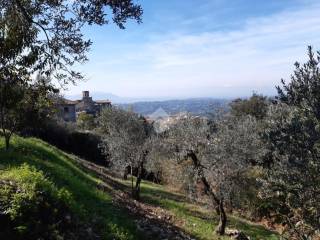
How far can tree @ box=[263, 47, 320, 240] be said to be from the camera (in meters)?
9.23

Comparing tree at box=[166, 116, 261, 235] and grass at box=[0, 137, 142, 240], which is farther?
tree at box=[166, 116, 261, 235]

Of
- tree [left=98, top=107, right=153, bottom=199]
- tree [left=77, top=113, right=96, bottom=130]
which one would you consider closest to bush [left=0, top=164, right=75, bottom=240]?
tree [left=98, top=107, right=153, bottom=199]

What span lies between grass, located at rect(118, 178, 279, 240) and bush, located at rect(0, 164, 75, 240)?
10644mm

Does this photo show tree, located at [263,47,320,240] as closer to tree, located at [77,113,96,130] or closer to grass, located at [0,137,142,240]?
grass, located at [0,137,142,240]

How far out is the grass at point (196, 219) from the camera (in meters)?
25.1

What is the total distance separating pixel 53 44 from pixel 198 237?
12.3 meters

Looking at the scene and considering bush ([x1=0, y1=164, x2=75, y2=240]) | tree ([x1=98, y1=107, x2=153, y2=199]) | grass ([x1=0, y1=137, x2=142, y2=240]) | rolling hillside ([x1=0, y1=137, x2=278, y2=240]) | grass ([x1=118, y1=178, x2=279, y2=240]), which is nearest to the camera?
bush ([x1=0, y1=164, x2=75, y2=240])

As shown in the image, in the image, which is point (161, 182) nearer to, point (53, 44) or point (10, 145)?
point (10, 145)

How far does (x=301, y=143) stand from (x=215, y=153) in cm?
1830

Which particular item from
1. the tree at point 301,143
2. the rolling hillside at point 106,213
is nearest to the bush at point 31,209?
the rolling hillside at point 106,213

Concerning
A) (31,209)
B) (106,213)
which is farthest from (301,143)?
(106,213)

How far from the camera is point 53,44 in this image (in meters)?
15.2

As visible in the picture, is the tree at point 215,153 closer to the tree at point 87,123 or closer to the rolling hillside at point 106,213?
the rolling hillside at point 106,213

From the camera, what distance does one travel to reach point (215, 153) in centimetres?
2758
